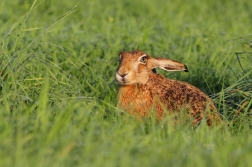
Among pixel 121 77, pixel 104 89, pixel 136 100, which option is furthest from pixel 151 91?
pixel 104 89

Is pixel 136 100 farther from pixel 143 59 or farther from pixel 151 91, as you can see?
pixel 143 59

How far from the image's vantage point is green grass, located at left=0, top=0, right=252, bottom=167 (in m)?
4.36

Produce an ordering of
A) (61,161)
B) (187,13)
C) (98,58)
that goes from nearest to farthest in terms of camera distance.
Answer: (61,161)
(98,58)
(187,13)

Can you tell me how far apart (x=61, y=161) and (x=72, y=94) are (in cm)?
192

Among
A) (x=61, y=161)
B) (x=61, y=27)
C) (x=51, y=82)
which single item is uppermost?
(x=61, y=27)

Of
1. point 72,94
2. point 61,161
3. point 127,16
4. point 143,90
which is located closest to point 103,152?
point 61,161

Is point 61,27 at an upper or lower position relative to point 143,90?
upper

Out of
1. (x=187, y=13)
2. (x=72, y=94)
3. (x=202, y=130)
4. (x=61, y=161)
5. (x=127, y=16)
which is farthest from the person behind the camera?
(x=187, y=13)

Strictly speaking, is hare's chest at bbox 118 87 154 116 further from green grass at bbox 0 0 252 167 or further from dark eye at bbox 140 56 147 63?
dark eye at bbox 140 56 147 63

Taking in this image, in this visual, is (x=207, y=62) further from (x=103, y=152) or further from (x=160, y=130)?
(x=103, y=152)

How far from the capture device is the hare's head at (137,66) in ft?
21.0

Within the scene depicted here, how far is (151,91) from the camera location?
6.49m

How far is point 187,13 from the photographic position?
1133 cm

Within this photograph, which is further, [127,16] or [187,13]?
[187,13]
